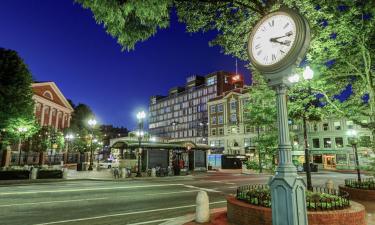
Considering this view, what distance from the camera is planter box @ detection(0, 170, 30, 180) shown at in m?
24.5

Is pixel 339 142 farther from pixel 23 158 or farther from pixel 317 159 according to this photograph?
pixel 23 158

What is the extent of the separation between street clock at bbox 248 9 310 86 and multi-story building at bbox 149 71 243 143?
9542cm

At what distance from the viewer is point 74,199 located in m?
13.6

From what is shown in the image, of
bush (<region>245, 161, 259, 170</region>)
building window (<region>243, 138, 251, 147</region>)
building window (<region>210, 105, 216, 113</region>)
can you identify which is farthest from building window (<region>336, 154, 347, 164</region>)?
bush (<region>245, 161, 259, 170</region>)

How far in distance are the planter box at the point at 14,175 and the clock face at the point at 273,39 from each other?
1052 inches

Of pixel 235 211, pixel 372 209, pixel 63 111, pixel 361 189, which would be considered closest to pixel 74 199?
pixel 235 211

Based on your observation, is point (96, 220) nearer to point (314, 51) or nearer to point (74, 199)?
point (74, 199)

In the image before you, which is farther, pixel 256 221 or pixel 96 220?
pixel 96 220

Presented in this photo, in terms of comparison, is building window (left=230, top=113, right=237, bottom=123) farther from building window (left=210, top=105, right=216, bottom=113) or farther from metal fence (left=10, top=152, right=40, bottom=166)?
metal fence (left=10, top=152, right=40, bottom=166)

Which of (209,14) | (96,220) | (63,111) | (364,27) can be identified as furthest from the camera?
(63,111)

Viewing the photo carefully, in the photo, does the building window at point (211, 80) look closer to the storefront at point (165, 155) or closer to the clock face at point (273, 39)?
the storefront at point (165, 155)

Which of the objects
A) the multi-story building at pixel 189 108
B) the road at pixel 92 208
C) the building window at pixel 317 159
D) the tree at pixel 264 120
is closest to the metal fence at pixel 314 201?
the tree at pixel 264 120

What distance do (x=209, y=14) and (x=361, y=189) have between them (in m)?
11.6

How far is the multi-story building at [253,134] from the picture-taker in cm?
5703
